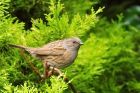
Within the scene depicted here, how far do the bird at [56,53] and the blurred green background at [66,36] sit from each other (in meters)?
0.13

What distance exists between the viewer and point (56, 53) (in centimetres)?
359

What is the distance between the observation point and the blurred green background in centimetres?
367

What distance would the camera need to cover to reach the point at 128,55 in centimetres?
559

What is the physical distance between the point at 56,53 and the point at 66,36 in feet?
0.88

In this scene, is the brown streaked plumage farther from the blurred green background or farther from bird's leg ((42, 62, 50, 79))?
the blurred green background

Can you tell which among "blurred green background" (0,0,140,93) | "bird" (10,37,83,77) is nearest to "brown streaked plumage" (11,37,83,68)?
"bird" (10,37,83,77)

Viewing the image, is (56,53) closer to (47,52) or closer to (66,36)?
(47,52)

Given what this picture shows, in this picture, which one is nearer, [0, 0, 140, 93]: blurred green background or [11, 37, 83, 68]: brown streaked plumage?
[11, 37, 83, 68]: brown streaked plumage

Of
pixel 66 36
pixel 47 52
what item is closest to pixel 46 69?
pixel 47 52

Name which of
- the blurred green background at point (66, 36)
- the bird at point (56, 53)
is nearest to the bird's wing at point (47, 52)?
the bird at point (56, 53)

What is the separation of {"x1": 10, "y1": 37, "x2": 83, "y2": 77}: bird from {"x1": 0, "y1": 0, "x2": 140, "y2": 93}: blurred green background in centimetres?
13

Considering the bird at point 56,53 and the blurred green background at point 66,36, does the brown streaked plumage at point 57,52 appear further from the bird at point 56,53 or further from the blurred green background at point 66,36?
the blurred green background at point 66,36

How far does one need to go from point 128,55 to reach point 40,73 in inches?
77.5

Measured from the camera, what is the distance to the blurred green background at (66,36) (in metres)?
3.67
